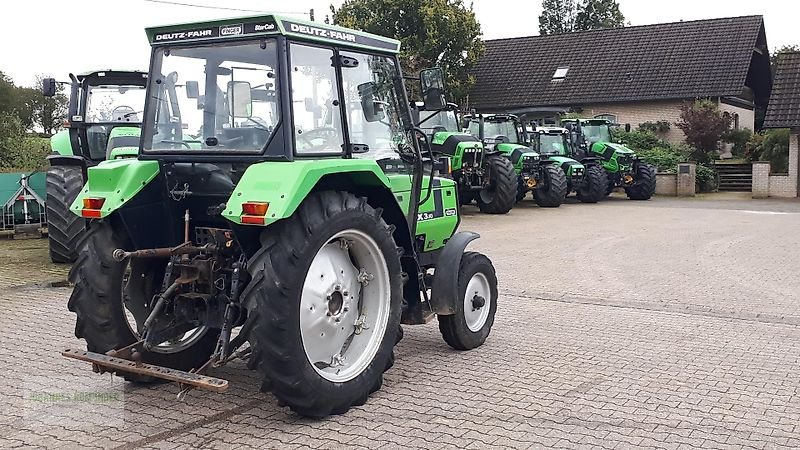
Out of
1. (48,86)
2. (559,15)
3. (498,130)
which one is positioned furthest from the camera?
(559,15)

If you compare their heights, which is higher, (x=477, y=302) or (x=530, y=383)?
(x=477, y=302)

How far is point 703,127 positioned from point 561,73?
8112mm

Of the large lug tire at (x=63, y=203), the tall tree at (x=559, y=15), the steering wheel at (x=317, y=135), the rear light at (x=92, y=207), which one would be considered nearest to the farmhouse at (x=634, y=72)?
the large lug tire at (x=63, y=203)

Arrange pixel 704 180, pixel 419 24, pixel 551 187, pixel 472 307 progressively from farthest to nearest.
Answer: pixel 419 24, pixel 704 180, pixel 551 187, pixel 472 307

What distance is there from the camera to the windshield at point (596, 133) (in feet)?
84.5

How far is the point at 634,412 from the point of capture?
5301 millimetres

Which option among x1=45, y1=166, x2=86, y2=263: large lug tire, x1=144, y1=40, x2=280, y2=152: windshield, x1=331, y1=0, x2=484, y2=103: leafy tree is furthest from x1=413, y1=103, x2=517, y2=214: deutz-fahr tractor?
x1=331, y1=0, x2=484, y2=103: leafy tree

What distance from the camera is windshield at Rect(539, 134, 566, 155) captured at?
77.6ft

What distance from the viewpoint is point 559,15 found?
68.8 m

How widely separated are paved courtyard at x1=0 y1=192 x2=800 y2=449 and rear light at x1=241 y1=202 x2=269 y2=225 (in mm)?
1244

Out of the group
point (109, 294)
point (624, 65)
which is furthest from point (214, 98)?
point (624, 65)

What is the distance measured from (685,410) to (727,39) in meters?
32.0

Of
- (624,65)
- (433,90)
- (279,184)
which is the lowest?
(279,184)

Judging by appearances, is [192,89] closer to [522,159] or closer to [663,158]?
[522,159]
